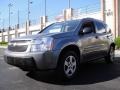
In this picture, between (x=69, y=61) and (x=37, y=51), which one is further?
(x=69, y=61)

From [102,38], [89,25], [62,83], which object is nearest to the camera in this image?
[62,83]

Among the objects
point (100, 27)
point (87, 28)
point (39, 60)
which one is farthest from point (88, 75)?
point (100, 27)

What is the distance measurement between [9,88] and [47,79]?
133 centimetres

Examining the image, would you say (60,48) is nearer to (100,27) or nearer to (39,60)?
(39,60)

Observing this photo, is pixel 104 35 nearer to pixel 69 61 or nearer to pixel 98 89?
pixel 69 61

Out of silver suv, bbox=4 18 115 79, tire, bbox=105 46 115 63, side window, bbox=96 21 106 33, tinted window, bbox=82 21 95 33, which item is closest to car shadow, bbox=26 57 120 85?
silver suv, bbox=4 18 115 79

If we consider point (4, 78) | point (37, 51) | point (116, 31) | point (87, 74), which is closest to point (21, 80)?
point (4, 78)

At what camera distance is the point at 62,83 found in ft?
22.9

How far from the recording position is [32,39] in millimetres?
6984

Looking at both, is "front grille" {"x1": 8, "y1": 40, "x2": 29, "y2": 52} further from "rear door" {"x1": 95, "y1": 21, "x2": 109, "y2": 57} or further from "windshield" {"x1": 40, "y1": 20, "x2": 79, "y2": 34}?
"rear door" {"x1": 95, "y1": 21, "x2": 109, "y2": 57}

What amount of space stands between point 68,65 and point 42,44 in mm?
990

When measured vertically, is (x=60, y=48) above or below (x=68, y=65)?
above

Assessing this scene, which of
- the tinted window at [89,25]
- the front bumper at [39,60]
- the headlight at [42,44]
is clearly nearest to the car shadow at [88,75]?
the front bumper at [39,60]

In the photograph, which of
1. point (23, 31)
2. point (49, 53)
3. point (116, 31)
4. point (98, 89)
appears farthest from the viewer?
point (23, 31)
